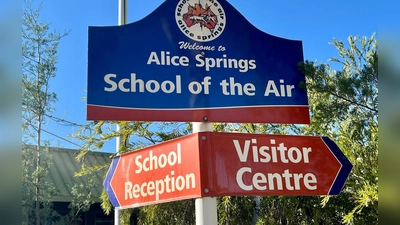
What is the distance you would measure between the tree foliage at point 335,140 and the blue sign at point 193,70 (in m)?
0.23

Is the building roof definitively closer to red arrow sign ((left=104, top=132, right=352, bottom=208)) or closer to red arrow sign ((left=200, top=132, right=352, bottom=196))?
red arrow sign ((left=104, top=132, right=352, bottom=208))

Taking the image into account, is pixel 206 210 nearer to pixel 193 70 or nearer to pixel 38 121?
pixel 193 70

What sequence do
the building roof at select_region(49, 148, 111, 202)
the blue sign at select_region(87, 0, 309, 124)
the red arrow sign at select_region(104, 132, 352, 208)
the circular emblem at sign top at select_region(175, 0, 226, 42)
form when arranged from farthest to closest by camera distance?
the building roof at select_region(49, 148, 111, 202) → the circular emblem at sign top at select_region(175, 0, 226, 42) → the blue sign at select_region(87, 0, 309, 124) → the red arrow sign at select_region(104, 132, 352, 208)

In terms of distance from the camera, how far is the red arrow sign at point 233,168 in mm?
2420

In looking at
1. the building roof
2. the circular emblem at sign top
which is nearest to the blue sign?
the circular emblem at sign top

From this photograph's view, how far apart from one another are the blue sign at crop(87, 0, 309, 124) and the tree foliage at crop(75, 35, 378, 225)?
0.77 ft

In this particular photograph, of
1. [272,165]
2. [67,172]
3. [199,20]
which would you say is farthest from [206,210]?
[67,172]

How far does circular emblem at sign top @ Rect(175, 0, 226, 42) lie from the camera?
2727 millimetres

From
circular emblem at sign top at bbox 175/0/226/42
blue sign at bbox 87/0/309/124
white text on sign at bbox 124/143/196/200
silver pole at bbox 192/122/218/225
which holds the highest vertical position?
circular emblem at sign top at bbox 175/0/226/42

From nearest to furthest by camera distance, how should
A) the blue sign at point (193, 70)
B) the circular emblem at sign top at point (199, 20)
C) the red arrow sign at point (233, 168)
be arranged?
the red arrow sign at point (233, 168) < the blue sign at point (193, 70) < the circular emblem at sign top at point (199, 20)

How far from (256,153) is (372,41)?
1.33m

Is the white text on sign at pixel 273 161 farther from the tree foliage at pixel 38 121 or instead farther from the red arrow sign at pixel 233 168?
the tree foliage at pixel 38 121

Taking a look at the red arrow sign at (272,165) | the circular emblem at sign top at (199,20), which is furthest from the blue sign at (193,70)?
the red arrow sign at (272,165)
